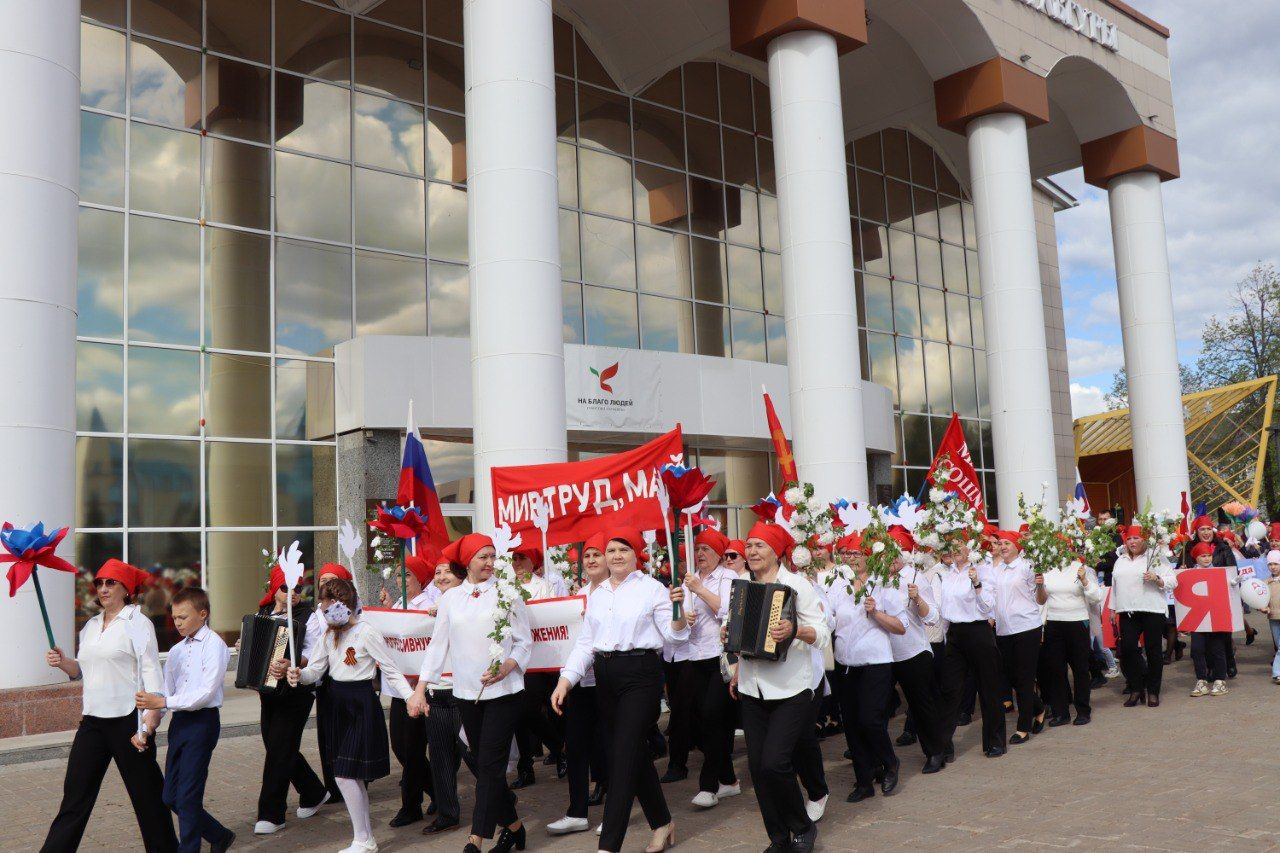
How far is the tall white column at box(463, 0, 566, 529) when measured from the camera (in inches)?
564

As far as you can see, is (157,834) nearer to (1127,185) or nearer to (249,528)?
(249,528)

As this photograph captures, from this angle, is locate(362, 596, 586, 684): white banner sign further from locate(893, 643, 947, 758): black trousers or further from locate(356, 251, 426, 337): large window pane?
locate(356, 251, 426, 337): large window pane

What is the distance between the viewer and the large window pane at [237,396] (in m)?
18.2

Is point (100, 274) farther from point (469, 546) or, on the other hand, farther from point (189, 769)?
point (189, 769)

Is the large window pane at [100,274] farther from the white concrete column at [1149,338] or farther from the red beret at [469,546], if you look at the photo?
the white concrete column at [1149,338]

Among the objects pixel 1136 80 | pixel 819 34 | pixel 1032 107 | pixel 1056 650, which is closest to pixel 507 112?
pixel 819 34

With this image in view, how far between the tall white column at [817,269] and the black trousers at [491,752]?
11305mm

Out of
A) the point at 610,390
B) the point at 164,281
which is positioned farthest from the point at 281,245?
the point at 610,390

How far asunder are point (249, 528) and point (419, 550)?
8748mm

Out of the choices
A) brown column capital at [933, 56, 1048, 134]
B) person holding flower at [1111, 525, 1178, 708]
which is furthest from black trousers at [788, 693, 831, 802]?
brown column capital at [933, 56, 1048, 134]

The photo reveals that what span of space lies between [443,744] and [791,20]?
13.8 meters

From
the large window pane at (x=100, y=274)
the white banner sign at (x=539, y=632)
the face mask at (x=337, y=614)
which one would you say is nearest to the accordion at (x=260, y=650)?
the face mask at (x=337, y=614)

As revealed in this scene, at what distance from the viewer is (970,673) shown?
1065 centimetres

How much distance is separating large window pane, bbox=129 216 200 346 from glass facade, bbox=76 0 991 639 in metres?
0.03
